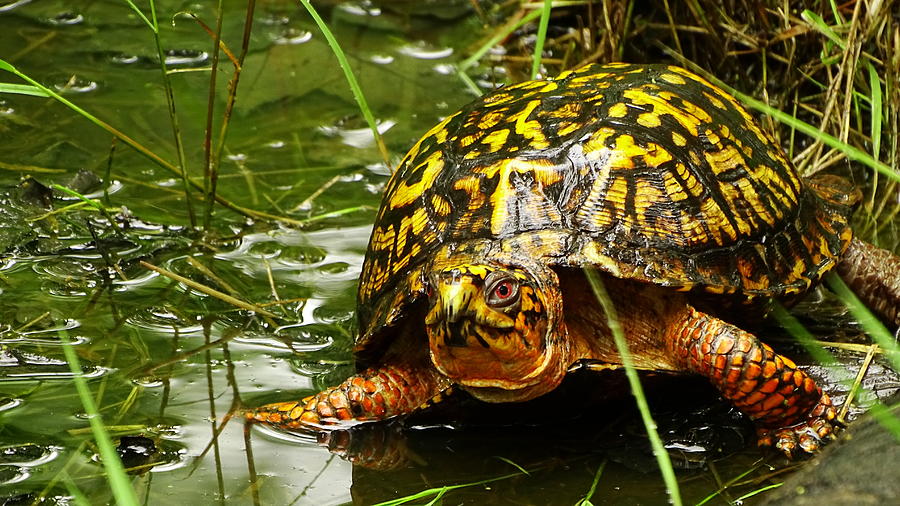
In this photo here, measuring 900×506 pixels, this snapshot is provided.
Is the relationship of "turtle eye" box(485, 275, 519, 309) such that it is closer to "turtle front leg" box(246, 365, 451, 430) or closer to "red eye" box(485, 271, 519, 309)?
"red eye" box(485, 271, 519, 309)

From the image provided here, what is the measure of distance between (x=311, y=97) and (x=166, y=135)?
3.08 ft

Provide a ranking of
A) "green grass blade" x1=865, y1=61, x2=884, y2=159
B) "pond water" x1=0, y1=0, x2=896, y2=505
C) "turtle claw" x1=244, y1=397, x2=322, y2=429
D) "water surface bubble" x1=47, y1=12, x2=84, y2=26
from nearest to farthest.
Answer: "pond water" x1=0, y1=0, x2=896, y2=505 → "turtle claw" x1=244, y1=397, x2=322, y2=429 → "green grass blade" x1=865, y1=61, x2=884, y2=159 → "water surface bubble" x1=47, y1=12, x2=84, y2=26

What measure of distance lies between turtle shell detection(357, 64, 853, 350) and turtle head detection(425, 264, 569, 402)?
181mm

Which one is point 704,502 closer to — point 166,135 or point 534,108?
point 534,108

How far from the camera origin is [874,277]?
3.37 metres

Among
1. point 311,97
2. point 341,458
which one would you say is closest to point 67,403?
point 341,458

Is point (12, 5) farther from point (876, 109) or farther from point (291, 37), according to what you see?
point (876, 109)

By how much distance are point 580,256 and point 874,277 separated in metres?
1.39

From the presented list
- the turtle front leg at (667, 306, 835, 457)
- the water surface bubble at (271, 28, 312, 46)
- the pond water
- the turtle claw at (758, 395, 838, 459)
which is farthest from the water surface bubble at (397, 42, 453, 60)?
the turtle claw at (758, 395, 838, 459)

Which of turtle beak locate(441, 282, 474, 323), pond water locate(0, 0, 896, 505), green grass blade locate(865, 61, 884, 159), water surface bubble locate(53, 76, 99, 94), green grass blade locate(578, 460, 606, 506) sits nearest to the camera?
turtle beak locate(441, 282, 474, 323)

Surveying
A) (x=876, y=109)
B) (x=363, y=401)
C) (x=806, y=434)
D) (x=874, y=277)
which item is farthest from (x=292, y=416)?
(x=876, y=109)

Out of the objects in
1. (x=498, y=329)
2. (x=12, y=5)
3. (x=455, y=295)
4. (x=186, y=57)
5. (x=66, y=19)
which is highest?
(x=12, y=5)

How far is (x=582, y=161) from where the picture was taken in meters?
2.76

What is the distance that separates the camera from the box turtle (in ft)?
8.20
